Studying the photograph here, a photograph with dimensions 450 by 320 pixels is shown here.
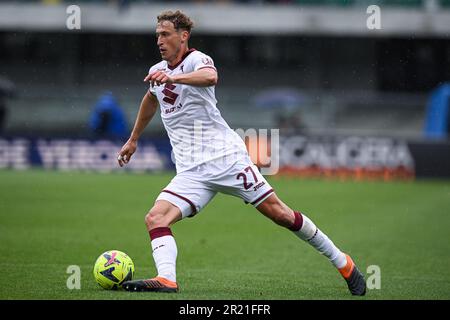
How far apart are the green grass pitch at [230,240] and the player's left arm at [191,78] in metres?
1.75

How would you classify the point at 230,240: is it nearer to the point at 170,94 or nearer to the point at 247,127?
the point at 170,94

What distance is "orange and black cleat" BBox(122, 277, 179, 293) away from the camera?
24.0 feet

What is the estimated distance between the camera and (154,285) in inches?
288

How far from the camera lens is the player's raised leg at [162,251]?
7.33 m

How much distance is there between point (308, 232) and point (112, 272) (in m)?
1.78

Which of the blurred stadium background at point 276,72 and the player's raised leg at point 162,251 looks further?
the blurred stadium background at point 276,72

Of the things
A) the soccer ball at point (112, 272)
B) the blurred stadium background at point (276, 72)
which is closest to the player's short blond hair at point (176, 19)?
the soccer ball at point (112, 272)

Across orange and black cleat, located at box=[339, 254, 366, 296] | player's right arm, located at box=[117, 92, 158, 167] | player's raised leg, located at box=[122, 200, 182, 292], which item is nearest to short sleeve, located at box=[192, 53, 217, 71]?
player's right arm, located at box=[117, 92, 158, 167]

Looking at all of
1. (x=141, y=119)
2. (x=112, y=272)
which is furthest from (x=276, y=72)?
(x=112, y=272)

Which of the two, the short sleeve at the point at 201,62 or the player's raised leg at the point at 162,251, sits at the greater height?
the short sleeve at the point at 201,62

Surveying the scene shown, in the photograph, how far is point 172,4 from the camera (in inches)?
1297

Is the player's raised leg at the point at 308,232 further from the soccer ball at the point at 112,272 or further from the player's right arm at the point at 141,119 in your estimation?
the player's right arm at the point at 141,119

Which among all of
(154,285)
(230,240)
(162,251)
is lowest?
(230,240)
